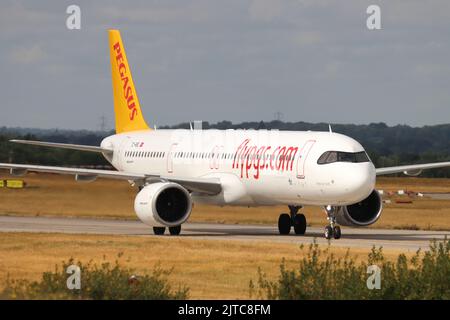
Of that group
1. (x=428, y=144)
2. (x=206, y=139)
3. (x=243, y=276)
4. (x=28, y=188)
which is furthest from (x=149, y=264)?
(x=428, y=144)

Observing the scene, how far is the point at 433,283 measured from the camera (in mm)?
21297

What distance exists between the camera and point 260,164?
139 feet

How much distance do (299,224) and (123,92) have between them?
1364 cm

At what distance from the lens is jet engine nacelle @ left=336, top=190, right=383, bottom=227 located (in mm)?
43031

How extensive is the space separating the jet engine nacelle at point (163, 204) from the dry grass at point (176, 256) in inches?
132

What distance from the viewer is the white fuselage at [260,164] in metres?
39.2

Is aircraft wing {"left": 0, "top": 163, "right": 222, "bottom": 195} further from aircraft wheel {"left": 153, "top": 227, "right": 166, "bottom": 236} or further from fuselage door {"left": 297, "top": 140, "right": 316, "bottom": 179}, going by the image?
fuselage door {"left": 297, "top": 140, "right": 316, "bottom": 179}

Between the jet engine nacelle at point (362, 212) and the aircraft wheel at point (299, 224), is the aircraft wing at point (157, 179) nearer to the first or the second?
the aircraft wheel at point (299, 224)

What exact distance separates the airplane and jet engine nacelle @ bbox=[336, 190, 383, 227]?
0.04 m

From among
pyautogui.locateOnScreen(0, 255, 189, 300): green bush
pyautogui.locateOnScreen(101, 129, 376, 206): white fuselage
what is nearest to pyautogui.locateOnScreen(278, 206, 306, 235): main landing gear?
pyautogui.locateOnScreen(101, 129, 376, 206): white fuselage

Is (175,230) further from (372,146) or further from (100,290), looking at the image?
(372,146)

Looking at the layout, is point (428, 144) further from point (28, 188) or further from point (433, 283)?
point (433, 283)
